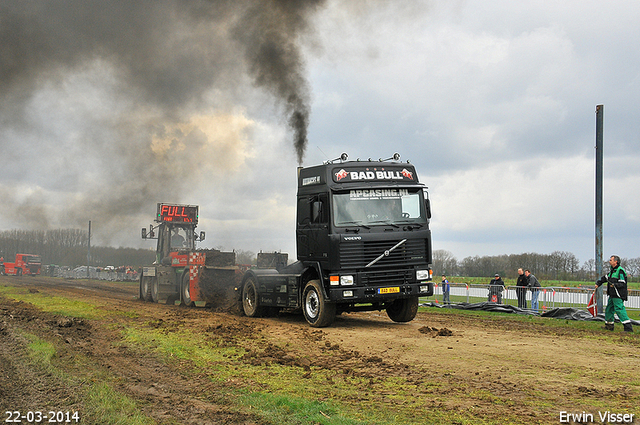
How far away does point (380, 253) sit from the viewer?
478 inches

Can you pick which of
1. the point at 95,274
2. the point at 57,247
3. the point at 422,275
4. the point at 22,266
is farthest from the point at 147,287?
the point at 57,247

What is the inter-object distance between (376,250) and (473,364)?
4291 millimetres

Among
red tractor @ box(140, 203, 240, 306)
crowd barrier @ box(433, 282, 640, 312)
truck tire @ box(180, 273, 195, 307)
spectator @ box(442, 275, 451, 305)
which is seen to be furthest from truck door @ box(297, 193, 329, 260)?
spectator @ box(442, 275, 451, 305)

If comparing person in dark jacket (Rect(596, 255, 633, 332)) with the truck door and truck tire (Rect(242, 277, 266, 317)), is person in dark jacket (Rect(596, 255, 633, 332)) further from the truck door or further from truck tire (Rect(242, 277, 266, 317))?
truck tire (Rect(242, 277, 266, 317))

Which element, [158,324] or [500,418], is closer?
[500,418]

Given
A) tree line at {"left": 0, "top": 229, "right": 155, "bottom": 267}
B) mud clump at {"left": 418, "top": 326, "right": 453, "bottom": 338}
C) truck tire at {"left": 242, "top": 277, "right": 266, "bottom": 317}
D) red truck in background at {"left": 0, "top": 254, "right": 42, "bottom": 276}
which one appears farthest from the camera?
tree line at {"left": 0, "top": 229, "right": 155, "bottom": 267}

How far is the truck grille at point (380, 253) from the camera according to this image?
39.3ft

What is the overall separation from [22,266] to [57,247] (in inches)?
757

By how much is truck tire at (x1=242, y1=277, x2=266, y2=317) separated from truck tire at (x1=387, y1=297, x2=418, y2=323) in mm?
3755

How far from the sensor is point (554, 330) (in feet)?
43.2

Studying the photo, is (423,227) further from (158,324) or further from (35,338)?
(35,338)

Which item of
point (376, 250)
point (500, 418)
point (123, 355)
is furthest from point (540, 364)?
point (123, 355)

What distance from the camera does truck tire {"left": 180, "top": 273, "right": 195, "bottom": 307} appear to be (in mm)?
20438

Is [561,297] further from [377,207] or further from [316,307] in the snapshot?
[316,307]
